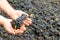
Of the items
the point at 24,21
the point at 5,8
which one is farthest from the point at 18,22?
the point at 5,8

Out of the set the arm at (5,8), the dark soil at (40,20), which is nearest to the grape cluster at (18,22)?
the arm at (5,8)

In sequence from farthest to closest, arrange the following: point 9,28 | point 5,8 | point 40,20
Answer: point 40,20, point 5,8, point 9,28

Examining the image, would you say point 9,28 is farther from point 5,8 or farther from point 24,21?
point 5,8

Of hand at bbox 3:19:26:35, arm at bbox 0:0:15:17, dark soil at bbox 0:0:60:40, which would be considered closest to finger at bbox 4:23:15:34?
hand at bbox 3:19:26:35

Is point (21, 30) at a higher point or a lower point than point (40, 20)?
higher

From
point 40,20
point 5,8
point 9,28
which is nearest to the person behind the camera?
point 9,28

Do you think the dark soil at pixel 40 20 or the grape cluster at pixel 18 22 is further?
the dark soil at pixel 40 20

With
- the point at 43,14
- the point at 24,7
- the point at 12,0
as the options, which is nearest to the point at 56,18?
the point at 43,14

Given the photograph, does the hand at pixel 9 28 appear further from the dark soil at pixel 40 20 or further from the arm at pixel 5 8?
the dark soil at pixel 40 20

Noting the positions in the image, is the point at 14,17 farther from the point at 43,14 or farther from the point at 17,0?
the point at 17,0
